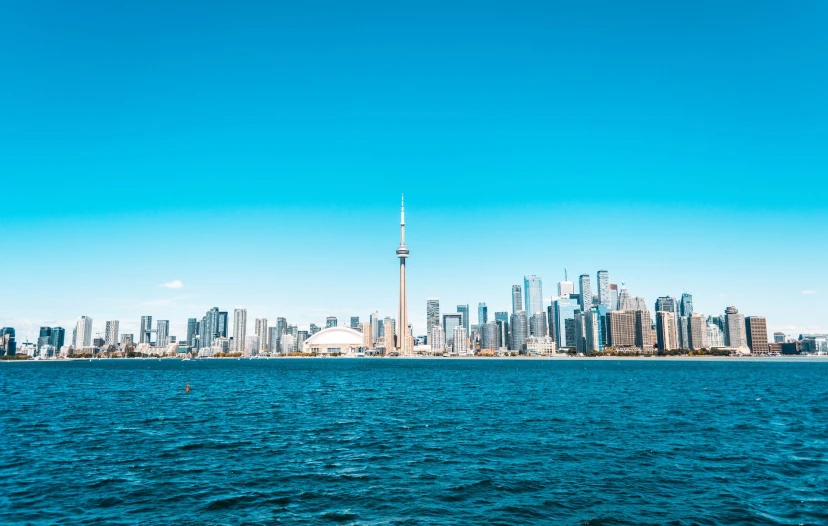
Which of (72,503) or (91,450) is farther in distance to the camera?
(91,450)

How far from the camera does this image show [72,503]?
1075 inches

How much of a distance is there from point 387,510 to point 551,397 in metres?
60.6

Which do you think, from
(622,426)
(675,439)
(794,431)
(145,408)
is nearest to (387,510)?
(675,439)

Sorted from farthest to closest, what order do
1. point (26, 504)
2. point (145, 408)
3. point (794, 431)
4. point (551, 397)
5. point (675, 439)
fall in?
1. point (551, 397)
2. point (145, 408)
3. point (794, 431)
4. point (675, 439)
5. point (26, 504)

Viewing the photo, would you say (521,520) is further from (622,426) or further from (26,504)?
(622,426)

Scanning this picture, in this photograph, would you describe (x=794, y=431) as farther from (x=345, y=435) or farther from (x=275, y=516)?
(x=275, y=516)

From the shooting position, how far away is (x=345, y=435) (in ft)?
152

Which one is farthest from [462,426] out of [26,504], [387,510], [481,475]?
[26,504]

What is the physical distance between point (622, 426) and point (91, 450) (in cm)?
4514

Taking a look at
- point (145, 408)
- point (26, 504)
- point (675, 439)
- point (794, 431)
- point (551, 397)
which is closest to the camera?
point (26, 504)

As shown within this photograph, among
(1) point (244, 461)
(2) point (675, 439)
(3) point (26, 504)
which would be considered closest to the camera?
(3) point (26, 504)

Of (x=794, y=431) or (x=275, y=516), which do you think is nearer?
(x=275, y=516)

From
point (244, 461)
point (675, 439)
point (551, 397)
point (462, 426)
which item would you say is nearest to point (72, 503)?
point (244, 461)

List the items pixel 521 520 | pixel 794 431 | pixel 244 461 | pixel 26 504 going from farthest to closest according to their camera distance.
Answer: pixel 794 431
pixel 244 461
pixel 26 504
pixel 521 520
